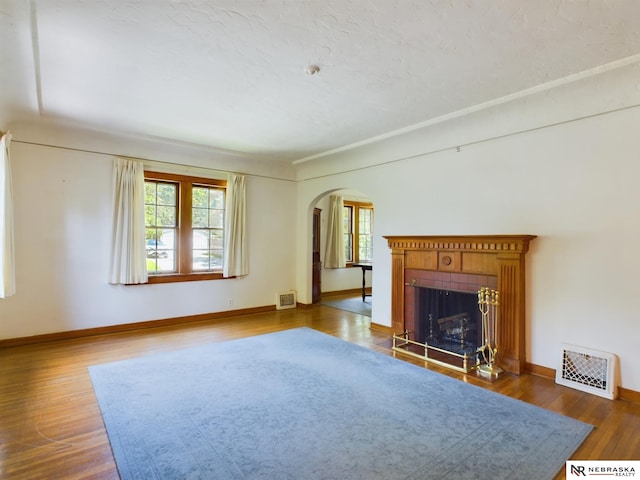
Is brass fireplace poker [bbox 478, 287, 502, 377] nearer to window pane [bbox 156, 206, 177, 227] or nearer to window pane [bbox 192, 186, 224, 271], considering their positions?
window pane [bbox 192, 186, 224, 271]

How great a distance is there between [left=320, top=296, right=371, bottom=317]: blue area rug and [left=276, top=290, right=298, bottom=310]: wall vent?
0.77m

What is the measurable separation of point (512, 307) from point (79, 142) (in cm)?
600

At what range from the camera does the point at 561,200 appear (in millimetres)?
3490

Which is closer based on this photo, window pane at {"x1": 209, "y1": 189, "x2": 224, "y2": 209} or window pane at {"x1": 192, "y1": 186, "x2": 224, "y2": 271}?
window pane at {"x1": 192, "y1": 186, "x2": 224, "y2": 271}

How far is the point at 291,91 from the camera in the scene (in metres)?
3.42

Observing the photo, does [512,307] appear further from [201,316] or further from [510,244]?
[201,316]

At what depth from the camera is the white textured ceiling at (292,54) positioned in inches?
86.4

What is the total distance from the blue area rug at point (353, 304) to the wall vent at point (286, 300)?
0.77m

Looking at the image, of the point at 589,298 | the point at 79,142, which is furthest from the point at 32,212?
the point at 589,298

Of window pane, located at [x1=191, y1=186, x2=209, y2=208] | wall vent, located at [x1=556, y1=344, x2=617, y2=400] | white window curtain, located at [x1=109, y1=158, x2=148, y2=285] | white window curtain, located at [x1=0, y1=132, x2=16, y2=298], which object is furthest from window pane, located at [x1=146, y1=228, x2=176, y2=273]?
wall vent, located at [x1=556, y1=344, x2=617, y2=400]

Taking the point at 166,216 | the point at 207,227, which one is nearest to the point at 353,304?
the point at 207,227

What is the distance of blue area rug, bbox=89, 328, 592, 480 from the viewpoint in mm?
2100

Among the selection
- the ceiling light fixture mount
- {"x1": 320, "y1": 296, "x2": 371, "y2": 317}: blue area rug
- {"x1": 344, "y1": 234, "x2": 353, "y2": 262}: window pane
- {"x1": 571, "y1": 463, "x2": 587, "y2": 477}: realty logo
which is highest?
the ceiling light fixture mount

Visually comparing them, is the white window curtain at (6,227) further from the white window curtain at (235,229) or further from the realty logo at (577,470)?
the realty logo at (577,470)
